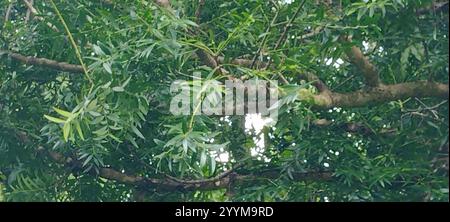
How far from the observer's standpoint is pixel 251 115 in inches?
58.9

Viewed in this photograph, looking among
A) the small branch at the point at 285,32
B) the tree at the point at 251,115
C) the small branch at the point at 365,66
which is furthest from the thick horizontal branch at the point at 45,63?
the small branch at the point at 365,66

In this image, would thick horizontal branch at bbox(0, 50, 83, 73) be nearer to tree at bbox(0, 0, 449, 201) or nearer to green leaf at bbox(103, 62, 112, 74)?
tree at bbox(0, 0, 449, 201)

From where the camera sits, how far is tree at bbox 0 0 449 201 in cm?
136

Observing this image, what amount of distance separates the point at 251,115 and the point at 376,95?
28 cm

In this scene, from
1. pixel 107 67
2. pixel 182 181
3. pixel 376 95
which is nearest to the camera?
pixel 107 67

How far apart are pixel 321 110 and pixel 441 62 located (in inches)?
11.5

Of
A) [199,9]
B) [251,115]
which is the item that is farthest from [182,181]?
[199,9]

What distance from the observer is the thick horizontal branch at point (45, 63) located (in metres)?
1.65

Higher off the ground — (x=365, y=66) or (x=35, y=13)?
(x=35, y=13)

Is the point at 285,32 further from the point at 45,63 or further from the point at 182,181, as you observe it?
the point at 45,63

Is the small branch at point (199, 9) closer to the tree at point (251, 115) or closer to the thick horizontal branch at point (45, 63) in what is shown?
the tree at point (251, 115)

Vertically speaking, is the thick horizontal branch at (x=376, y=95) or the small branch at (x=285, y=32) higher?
the small branch at (x=285, y=32)
